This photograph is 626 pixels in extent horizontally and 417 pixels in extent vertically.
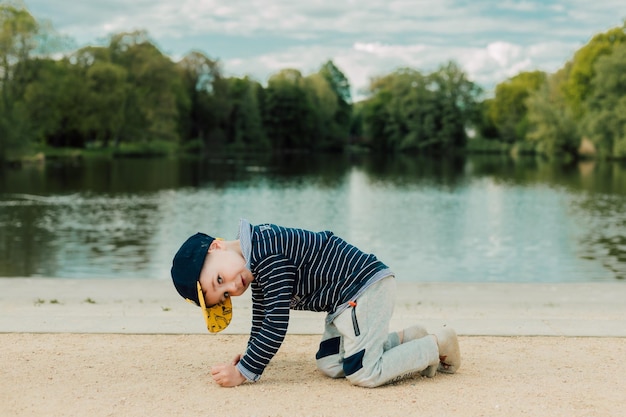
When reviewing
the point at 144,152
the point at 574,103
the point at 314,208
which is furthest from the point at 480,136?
the point at 314,208

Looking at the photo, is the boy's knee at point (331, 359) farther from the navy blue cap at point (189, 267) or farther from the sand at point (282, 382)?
the navy blue cap at point (189, 267)

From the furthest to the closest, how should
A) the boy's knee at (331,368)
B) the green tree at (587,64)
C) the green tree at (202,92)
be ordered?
the green tree at (202,92) → the green tree at (587,64) → the boy's knee at (331,368)

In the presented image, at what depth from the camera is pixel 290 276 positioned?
4.18 meters

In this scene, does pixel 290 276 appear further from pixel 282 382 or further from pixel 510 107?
pixel 510 107

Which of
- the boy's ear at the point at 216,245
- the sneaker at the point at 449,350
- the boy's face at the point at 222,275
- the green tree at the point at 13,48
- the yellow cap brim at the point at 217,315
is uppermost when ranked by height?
the green tree at the point at 13,48

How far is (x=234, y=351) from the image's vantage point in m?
4.97

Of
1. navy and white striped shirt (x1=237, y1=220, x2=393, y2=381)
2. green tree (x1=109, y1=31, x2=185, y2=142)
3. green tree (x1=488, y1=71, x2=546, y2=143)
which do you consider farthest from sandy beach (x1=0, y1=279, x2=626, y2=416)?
green tree (x1=488, y1=71, x2=546, y2=143)

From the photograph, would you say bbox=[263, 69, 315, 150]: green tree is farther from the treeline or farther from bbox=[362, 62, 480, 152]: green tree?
bbox=[362, 62, 480, 152]: green tree

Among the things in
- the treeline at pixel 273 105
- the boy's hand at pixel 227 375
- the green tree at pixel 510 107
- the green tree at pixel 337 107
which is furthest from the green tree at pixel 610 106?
the boy's hand at pixel 227 375

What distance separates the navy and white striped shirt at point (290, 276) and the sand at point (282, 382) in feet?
0.84

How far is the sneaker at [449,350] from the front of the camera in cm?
437

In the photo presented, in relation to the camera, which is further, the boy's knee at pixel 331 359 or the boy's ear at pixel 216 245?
the boy's knee at pixel 331 359

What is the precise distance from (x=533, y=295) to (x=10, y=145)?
151ft

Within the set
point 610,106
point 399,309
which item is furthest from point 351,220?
point 610,106
